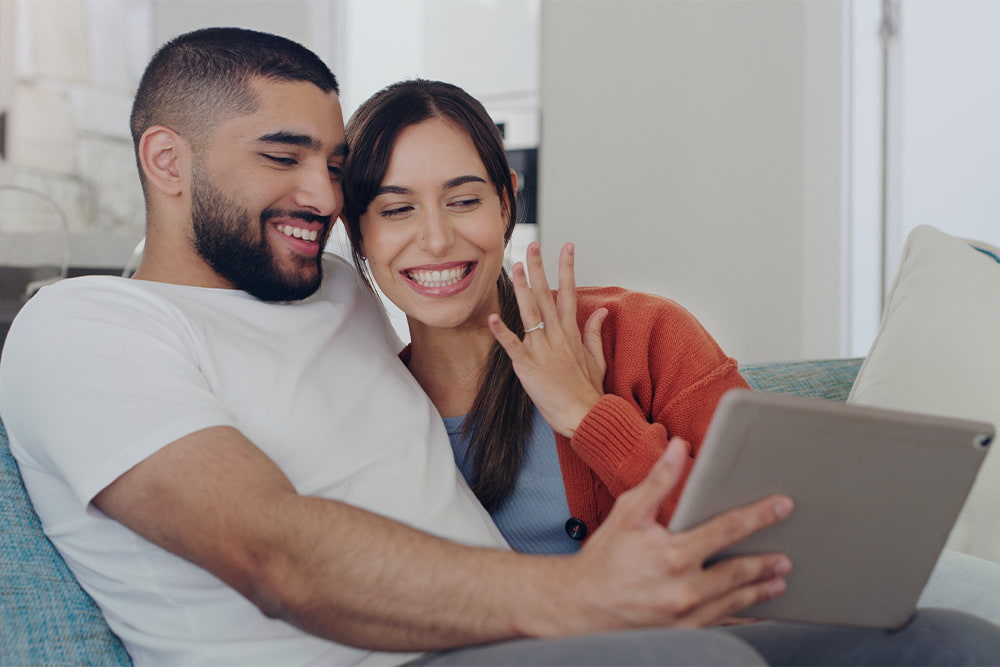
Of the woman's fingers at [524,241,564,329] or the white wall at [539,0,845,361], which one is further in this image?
the white wall at [539,0,845,361]

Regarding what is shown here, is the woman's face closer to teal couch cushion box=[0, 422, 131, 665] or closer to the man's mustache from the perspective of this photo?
the man's mustache

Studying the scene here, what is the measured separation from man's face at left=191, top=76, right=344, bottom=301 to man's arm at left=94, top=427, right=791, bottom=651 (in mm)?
393

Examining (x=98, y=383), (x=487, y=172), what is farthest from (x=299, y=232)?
(x=98, y=383)

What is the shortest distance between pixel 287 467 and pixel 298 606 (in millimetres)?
207

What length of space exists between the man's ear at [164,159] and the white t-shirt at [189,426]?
0.55 ft

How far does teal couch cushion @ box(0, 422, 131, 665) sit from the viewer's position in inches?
37.3

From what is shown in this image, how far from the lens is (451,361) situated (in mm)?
1437

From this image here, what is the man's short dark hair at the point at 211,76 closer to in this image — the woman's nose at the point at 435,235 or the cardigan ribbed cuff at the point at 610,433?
the woman's nose at the point at 435,235

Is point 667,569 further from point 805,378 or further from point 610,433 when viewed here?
point 805,378

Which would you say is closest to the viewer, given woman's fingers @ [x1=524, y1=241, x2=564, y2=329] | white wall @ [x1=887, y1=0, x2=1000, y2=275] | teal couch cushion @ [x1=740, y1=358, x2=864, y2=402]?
woman's fingers @ [x1=524, y1=241, x2=564, y2=329]

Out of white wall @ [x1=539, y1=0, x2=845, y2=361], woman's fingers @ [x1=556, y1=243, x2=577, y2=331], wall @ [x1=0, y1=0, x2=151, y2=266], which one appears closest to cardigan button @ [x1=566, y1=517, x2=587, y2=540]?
woman's fingers @ [x1=556, y1=243, x2=577, y2=331]

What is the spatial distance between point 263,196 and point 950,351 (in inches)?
40.7

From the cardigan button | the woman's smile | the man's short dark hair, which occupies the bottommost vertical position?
the cardigan button

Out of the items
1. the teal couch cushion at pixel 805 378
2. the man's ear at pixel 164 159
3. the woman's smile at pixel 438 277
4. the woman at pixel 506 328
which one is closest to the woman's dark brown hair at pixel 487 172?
the woman at pixel 506 328
